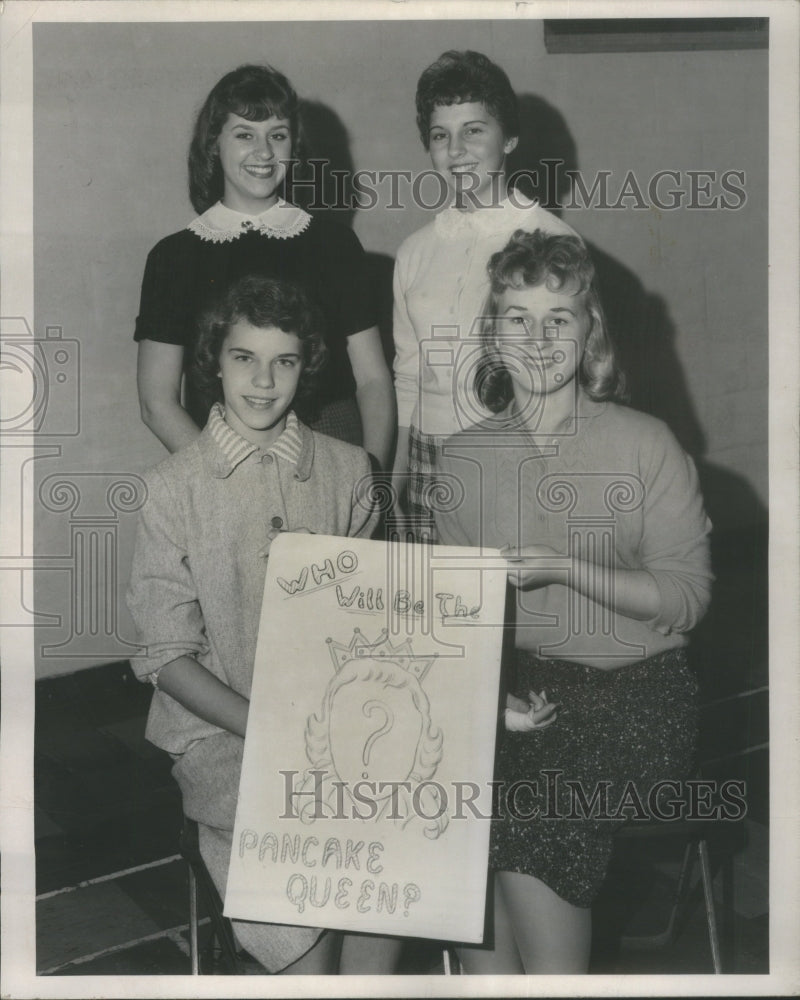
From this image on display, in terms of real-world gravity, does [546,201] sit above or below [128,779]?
above

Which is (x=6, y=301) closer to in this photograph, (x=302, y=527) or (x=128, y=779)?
(x=302, y=527)

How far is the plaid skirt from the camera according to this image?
179 cm

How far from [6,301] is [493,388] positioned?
82cm

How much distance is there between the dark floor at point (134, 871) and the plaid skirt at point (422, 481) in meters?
0.56

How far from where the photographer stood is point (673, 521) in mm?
1707

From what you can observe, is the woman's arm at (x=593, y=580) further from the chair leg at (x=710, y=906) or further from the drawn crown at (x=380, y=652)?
the chair leg at (x=710, y=906)

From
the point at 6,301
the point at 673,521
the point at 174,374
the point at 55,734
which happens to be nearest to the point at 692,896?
the point at 673,521

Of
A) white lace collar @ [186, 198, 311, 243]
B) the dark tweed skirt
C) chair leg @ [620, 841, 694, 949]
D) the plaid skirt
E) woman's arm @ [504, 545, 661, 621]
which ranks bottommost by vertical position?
chair leg @ [620, 841, 694, 949]

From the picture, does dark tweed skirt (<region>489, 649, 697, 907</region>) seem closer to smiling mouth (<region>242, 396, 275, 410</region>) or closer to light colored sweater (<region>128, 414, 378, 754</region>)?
light colored sweater (<region>128, 414, 378, 754</region>)

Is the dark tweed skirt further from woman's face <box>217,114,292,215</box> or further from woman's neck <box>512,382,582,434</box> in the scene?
woman's face <box>217,114,292,215</box>

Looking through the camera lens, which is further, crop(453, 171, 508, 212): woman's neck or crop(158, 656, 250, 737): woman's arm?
crop(453, 171, 508, 212): woman's neck

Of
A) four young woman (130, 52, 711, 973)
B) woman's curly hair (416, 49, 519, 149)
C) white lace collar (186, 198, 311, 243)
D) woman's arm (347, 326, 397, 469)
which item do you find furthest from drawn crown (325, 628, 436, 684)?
woman's curly hair (416, 49, 519, 149)

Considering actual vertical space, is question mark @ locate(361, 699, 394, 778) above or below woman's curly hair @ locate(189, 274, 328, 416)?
below

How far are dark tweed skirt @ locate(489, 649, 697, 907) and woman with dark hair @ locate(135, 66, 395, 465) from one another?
19.7 inches
